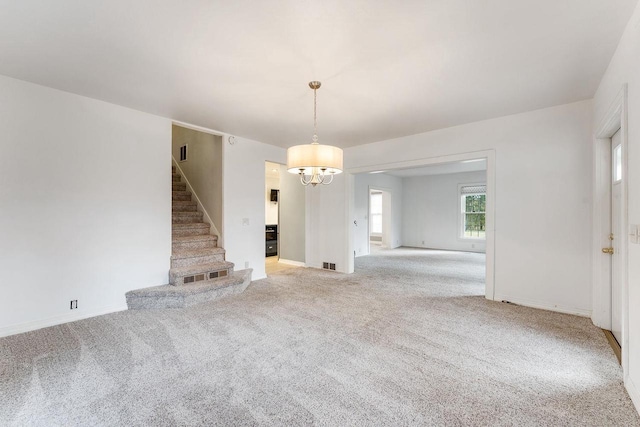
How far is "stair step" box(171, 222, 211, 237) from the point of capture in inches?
190

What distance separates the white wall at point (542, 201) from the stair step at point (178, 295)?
386 centimetres

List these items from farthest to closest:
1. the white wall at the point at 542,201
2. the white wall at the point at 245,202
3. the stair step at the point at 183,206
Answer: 1. the stair step at the point at 183,206
2. the white wall at the point at 245,202
3. the white wall at the point at 542,201

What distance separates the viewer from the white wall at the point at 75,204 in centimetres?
286

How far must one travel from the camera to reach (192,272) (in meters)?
4.07

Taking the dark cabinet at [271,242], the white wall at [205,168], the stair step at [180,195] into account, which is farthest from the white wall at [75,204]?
the dark cabinet at [271,242]

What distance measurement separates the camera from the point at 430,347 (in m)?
2.55

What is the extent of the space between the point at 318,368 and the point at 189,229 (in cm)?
364

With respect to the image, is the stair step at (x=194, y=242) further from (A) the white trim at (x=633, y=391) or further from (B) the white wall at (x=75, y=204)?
(A) the white trim at (x=633, y=391)

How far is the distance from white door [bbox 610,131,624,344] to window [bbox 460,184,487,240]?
5.95 meters

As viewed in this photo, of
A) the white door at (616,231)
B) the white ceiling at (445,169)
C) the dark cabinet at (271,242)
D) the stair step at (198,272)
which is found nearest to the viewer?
the white door at (616,231)

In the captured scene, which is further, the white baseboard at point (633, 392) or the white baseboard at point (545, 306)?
the white baseboard at point (545, 306)

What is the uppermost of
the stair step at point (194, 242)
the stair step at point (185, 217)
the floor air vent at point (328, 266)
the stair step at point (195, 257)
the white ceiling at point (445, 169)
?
the white ceiling at point (445, 169)

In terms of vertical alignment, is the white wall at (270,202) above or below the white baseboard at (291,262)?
above

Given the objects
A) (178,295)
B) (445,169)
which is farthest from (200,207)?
(445,169)
